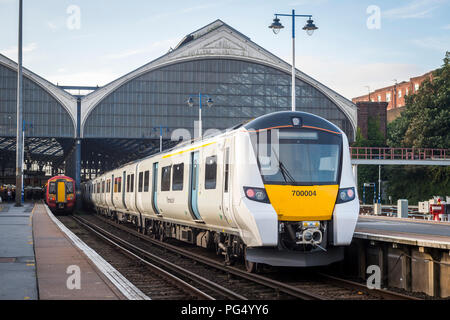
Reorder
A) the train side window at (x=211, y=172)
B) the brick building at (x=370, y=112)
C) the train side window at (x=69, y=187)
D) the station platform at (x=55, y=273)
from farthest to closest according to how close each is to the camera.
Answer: the brick building at (x=370, y=112), the train side window at (x=69, y=187), the train side window at (x=211, y=172), the station platform at (x=55, y=273)

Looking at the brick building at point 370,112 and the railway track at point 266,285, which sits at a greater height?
the brick building at point 370,112

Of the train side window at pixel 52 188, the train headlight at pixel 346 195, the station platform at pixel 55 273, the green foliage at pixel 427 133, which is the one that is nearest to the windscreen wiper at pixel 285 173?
the train headlight at pixel 346 195

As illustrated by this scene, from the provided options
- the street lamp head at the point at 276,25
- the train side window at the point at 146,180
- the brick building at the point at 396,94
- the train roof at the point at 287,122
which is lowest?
the train side window at the point at 146,180

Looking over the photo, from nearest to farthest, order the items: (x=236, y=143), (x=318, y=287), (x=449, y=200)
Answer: (x=318, y=287)
(x=236, y=143)
(x=449, y=200)

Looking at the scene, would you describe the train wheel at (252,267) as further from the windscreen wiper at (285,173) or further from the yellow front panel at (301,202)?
the windscreen wiper at (285,173)

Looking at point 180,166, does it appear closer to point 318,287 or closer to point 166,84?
point 318,287

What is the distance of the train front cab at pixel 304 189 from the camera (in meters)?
11.7

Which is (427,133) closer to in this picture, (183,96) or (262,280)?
(183,96)

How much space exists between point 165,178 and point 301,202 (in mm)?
8799

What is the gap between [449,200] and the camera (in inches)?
1350

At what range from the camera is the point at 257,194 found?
11.8 meters

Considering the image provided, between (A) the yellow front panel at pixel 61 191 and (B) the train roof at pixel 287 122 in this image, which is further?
(A) the yellow front panel at pixel 61 191
